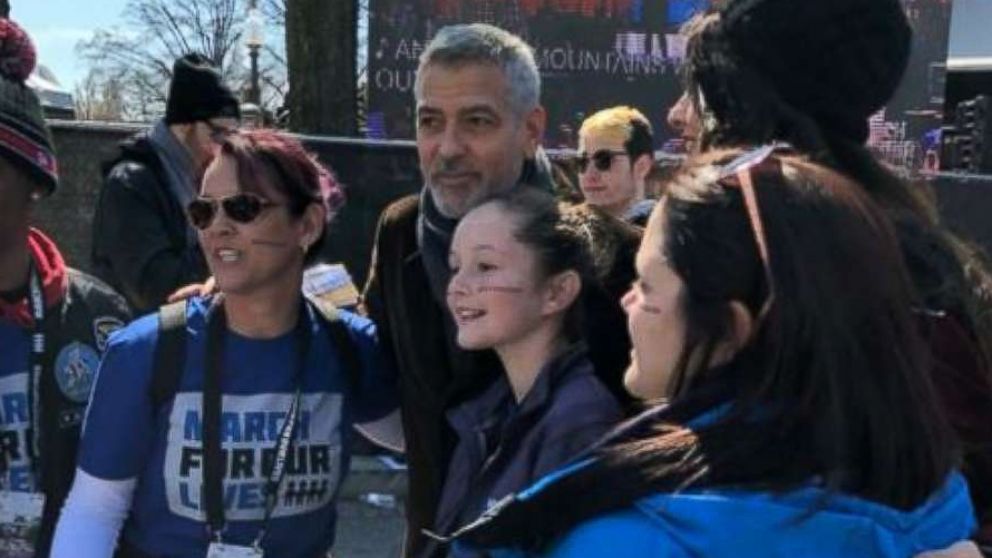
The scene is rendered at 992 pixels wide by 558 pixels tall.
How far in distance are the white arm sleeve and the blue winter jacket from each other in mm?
Result: 1105

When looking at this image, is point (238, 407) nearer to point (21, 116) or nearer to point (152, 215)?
point (21, 116)

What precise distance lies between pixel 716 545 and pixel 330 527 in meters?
1.22

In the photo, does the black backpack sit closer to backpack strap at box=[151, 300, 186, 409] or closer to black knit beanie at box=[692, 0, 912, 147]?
backpack strap at box=[151, 300, 186, 409]

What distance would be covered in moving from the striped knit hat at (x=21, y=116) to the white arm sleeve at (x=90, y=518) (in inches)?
23.0

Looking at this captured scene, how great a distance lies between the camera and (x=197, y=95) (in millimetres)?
4902

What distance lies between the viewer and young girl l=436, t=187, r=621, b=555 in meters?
2.03

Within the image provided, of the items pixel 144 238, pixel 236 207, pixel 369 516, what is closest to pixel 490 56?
pixel 236 207

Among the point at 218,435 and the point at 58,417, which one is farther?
the point at 58,417

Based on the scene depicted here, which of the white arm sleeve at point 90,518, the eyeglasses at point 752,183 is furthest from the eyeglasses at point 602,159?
the eyeglasses at point 752,183

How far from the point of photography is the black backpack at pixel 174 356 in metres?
2.15

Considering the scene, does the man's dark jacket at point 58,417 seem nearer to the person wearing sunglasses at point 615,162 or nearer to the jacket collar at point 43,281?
the jacket collar at point 43,281

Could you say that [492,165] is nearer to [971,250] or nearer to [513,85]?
[513,85]

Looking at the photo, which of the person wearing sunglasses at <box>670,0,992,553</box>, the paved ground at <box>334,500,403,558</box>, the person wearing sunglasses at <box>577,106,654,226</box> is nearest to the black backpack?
the person wearing sunglasses at <box>670,0,992,553</box>

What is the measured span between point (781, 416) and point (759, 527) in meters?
0.13
